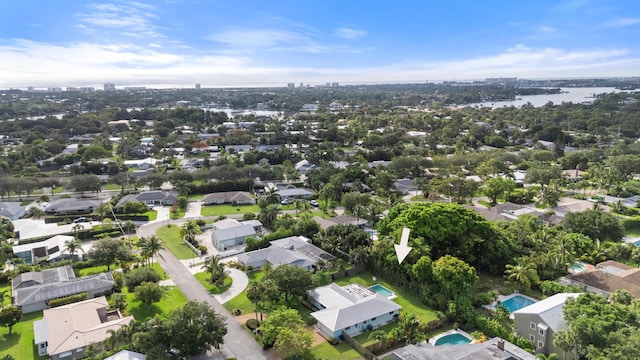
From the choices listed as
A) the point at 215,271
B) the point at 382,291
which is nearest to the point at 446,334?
the point at 382,291

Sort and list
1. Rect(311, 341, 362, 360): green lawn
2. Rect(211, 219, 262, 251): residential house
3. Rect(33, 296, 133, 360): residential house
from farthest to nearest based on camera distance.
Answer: Rect(211, 219, 262, 251): residential house < Rect(311, 341, 362, 360): green lawn < Rect(33, 296, 133, 360): residential house

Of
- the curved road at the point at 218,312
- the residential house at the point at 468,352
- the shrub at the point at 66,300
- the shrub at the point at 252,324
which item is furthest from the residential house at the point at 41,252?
the residential house at the point at 468,352

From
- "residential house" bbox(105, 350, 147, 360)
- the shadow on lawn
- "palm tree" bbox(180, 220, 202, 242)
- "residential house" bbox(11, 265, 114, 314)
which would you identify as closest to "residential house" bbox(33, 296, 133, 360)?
the shadow on lawn

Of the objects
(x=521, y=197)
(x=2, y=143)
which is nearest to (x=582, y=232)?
(x=521, y=197)

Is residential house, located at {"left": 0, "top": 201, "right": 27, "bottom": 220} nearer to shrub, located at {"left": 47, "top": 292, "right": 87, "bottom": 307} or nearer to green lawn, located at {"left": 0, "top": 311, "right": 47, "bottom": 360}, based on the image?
shrub, located at {"left": 47, "top": 292, "right": 87, "bottom": 307}

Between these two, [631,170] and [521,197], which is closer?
[521,197]

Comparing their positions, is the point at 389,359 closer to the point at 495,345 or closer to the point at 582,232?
the point at 495,345
